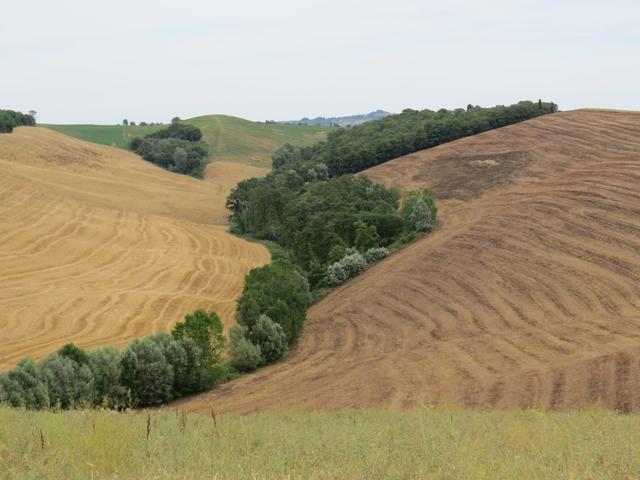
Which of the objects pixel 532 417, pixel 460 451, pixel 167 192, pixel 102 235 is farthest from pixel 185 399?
pixel 167 192

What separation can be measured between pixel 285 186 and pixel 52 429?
240 ft

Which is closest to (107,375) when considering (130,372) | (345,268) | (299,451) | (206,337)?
(130,372)

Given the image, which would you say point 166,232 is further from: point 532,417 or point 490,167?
point 532,417

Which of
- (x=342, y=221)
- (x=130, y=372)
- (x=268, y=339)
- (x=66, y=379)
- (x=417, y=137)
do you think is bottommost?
(x=268, y=339)

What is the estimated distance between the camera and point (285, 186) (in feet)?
268

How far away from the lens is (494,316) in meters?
36.9

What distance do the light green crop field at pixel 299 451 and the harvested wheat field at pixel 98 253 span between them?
28852mm

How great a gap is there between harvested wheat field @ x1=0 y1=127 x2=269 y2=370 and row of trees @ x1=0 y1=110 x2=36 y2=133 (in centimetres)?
991

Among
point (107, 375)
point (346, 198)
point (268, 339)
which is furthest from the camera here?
point (346, 198)

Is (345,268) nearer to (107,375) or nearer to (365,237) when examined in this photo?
(365,237)

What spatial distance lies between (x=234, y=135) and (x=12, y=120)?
57.0 m

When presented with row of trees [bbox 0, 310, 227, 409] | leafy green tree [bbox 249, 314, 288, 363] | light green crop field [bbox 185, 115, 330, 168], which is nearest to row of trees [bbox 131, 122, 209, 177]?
light green crop field [bbox 185, 115, 330, 168]

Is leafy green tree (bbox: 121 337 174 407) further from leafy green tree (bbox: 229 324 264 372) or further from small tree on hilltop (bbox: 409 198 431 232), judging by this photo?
small tree on hilltop (bbox: 409 198 431 232)

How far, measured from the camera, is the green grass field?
157 m
